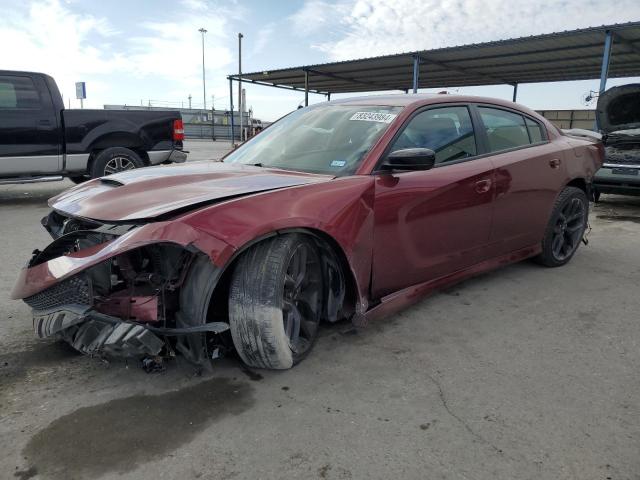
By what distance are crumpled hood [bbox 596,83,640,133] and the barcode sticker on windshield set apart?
7.56 meters

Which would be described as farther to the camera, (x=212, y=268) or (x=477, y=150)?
(x=477, y=150)

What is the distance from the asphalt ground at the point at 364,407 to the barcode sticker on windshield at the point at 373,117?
1333 mm

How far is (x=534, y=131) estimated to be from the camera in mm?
4188

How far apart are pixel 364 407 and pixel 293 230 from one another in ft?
2.98

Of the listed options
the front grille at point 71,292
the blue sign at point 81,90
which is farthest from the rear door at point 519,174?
the blue sign at point 81,90

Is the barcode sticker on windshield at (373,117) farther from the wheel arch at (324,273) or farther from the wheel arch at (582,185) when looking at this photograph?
the wheel arch at (582,185)

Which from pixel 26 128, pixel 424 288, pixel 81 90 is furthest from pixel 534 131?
pixel 81 90

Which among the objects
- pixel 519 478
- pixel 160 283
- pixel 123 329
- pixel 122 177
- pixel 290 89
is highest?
pixel 290 89

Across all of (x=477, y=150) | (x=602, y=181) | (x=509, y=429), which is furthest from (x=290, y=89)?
(x=509, y=429)

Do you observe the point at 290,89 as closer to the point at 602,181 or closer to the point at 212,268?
the point at 602,181

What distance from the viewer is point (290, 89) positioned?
26.9 meters

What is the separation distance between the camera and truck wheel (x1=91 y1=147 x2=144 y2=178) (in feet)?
25.2

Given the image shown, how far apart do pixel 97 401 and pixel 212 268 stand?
0.85 m

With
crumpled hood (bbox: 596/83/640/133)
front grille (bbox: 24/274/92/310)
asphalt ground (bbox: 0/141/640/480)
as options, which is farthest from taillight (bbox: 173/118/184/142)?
crumpled hood (bbox: 596/83/640/133)
